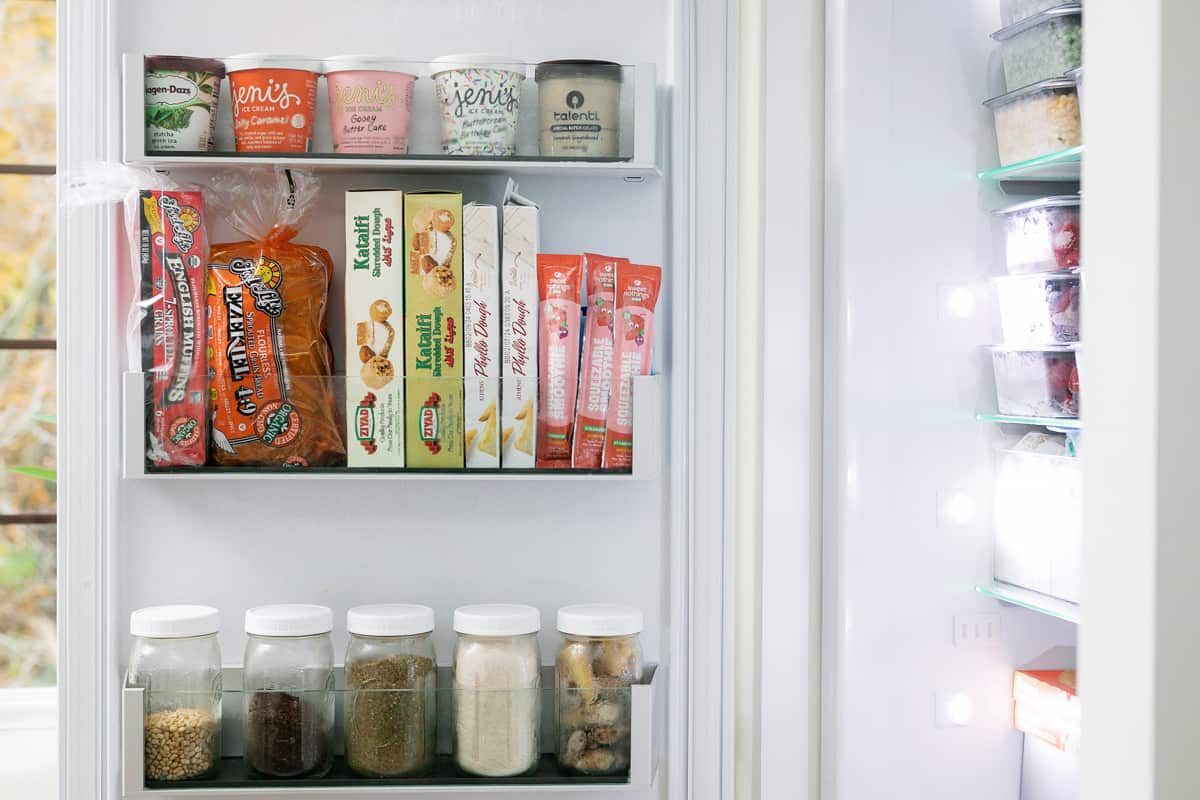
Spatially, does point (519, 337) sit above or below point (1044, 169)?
below

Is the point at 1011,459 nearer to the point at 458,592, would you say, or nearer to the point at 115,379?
the point at 458,592

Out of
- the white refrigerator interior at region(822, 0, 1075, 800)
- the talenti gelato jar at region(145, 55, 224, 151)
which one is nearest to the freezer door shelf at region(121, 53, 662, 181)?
the talenti gelato jar at region(145, 55, 224, 151)

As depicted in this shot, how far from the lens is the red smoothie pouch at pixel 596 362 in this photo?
4.41 feet

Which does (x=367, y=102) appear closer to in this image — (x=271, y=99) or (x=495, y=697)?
(x=271, y=99)

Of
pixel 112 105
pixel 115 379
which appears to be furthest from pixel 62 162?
pixel 115 379

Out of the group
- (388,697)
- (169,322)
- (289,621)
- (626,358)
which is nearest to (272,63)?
(169,322)

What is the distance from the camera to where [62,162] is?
1.38 m

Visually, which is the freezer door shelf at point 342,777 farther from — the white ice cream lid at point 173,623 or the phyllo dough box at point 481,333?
the phyllo dough box at point 481,333

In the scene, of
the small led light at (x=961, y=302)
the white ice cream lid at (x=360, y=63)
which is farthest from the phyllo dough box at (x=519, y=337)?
the small led light at (x=961, y=302)

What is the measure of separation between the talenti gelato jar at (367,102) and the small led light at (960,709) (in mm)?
977

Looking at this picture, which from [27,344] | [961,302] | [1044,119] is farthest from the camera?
[27,344]

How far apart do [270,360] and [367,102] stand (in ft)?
1.10

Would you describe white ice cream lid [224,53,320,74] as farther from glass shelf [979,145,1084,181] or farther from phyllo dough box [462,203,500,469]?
glass shelf [979,145,1084,181]

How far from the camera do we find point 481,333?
1.33 metres
